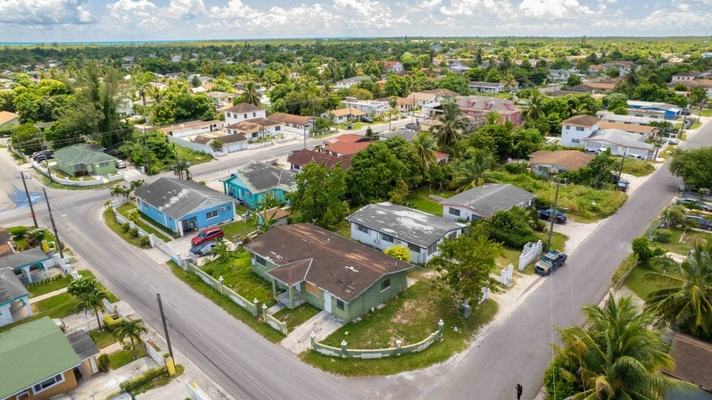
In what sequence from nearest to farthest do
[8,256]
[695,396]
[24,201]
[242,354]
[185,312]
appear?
1. [695,396]
2. [242,354]
3. [185,312]
4. [8,256]
5. [24,201]

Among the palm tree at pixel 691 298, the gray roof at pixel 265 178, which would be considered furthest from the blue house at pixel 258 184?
the palm tree at pixel 691 298

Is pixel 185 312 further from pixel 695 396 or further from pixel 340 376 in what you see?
pixel 695 396

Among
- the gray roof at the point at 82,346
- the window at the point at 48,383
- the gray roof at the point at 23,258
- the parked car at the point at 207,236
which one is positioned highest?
the gray roof at the point at 23,258

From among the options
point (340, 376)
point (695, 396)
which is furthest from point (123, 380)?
point (695, 396)

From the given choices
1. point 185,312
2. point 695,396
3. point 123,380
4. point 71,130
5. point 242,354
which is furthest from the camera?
point 71,130

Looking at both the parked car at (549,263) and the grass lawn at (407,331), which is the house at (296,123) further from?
the grass lawn at (407,331)
